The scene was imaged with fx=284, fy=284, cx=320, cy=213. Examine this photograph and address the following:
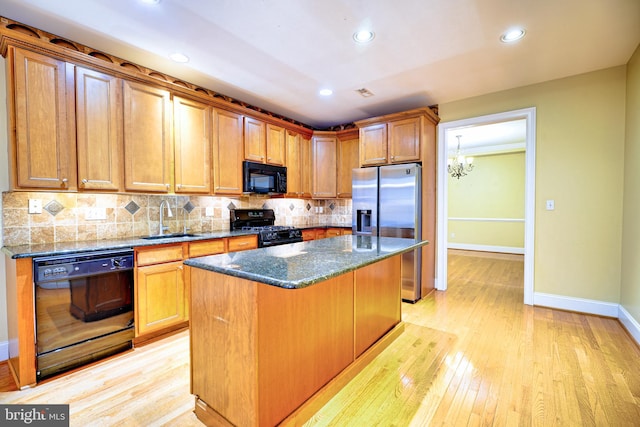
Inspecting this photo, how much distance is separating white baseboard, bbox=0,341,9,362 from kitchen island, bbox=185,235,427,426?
188 centimetres

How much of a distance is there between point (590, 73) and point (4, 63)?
5.44m

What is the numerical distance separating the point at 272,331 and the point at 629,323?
338cm

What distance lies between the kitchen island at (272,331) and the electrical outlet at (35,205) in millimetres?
1771

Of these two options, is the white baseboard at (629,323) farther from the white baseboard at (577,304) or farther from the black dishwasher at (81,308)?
the black dishwasher at (81,308)

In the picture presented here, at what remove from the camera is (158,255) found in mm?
2504

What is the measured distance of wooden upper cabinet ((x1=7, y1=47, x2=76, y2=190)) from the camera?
6.57ft

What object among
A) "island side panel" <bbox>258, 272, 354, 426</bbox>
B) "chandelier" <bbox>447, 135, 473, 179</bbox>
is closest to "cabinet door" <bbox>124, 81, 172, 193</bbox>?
"island side panel" <bbox>258, 272, 354, 426</bbox>

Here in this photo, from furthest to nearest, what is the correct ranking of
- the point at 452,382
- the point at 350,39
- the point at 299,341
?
1. the point at 350,39
2. the point at 452,382
3. the point at 299,341

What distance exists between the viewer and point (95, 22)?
212 centimetres

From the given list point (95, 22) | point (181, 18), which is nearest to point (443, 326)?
point (181, 18)

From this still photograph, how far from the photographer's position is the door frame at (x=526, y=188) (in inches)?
133

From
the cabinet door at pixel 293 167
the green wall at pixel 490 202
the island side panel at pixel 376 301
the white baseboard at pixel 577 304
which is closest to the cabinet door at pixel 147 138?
the cabinet door at pixel 293 167

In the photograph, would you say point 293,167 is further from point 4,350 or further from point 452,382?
point 4,350

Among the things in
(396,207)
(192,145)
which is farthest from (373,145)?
(192,145)
